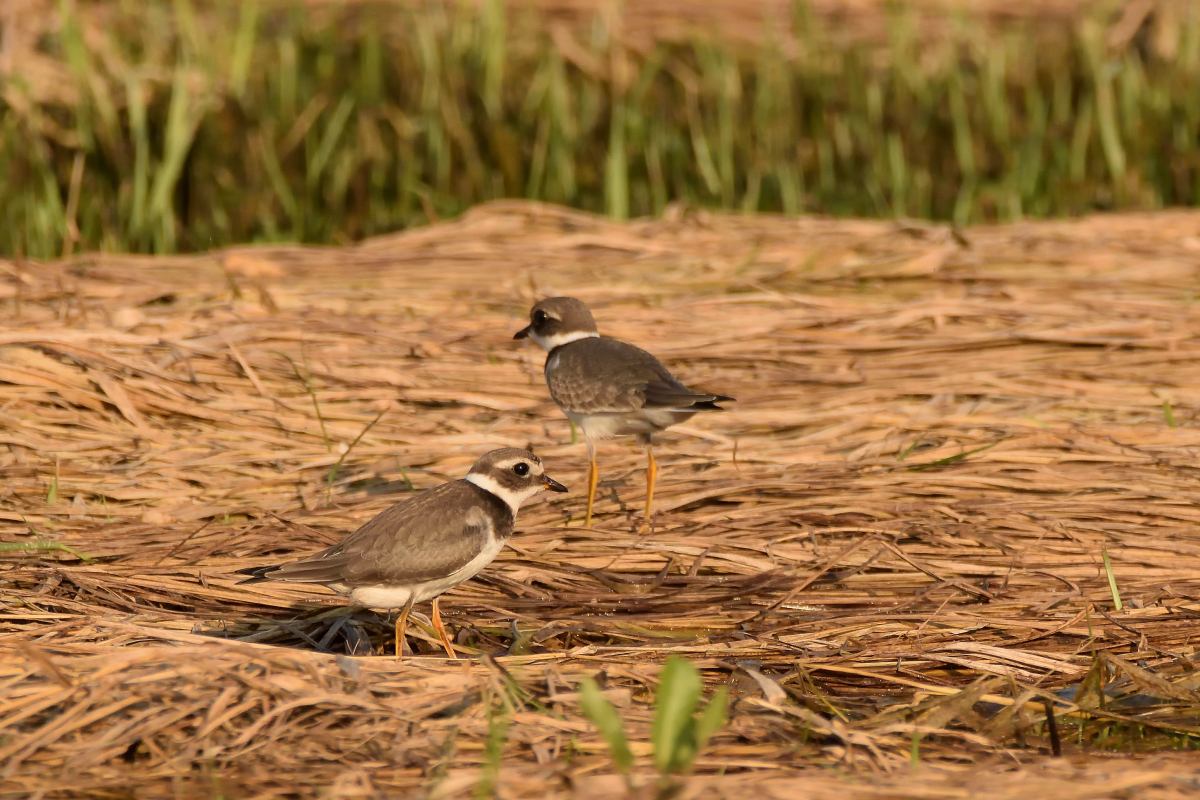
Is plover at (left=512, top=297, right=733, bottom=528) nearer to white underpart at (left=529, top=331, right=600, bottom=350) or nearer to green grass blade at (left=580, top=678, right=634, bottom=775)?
white underpart at (left=529, top=331, right=600, bottom=350)

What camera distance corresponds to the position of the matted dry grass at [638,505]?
4.25 meters

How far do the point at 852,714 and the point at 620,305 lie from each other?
13.9ft

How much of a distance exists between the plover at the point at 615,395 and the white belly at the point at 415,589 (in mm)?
1068

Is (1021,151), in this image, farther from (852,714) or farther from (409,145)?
(852,714)

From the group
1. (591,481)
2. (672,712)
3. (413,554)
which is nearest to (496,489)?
(413,554)

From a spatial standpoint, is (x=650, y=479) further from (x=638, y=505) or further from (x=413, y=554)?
(x=413, y=554)

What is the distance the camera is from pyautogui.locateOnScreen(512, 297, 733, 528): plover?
6344 millimetres

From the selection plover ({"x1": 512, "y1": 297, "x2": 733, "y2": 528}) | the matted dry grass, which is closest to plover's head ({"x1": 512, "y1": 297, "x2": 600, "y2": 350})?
plover ({"x1": 512, "y1": 297, "x2": 733, "y2": 528})

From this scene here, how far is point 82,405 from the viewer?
700cm

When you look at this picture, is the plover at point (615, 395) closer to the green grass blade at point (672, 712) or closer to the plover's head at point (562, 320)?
the plover's head at point (562, 320)

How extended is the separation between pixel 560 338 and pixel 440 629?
214 centimetres

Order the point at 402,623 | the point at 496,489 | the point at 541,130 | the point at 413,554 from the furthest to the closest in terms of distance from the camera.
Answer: the point at 541,130 → the point at 496,489 → the point at 402,623 → the point at 413,554

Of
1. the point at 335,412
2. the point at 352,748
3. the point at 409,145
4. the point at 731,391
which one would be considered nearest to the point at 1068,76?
the point at 409,145

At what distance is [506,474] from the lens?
5.61 m
